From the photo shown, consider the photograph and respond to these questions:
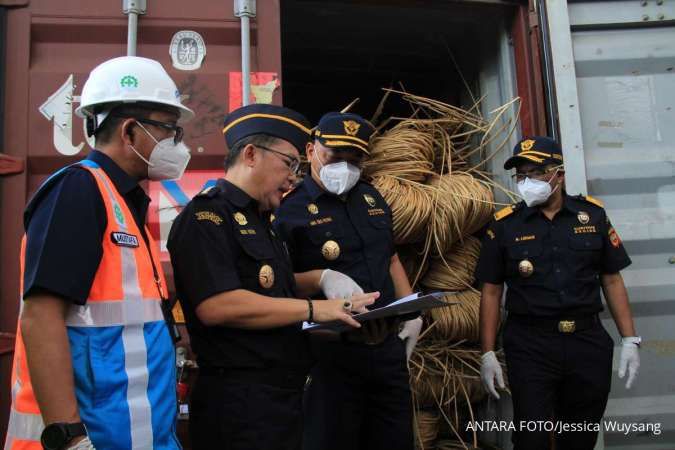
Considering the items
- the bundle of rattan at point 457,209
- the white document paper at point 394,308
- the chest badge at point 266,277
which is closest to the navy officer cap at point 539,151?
the bundle of rattan at point 457,209

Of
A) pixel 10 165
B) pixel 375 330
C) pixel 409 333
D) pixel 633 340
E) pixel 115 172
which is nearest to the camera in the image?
pixel 115 172

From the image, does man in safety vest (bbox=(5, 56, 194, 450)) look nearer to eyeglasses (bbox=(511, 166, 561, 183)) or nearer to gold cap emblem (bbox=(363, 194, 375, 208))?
gold cap emblem (bbox=(363, 194, 375, 208))

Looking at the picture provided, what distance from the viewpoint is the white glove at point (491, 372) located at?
2.79 m

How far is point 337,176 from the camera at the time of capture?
8.05 ft

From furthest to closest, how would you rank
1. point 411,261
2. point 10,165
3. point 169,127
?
point 411,261, point 10,165, point 169,127

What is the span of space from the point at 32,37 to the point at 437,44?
246 cm

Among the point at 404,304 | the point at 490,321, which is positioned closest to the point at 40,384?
the point at 404,304

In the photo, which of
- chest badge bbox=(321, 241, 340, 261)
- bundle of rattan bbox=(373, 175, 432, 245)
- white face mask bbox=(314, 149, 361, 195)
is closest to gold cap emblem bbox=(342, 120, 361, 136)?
white face mask bbox=(314, 149, 361, 195)

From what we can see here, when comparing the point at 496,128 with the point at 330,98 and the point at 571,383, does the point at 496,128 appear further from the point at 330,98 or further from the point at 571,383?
the point at 330,98

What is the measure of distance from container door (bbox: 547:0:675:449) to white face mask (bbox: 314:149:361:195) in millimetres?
1136

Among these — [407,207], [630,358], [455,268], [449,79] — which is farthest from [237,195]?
[449,79]

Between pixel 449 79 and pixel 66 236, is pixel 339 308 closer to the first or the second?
pixel 66 236

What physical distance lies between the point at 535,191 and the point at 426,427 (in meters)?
1.41

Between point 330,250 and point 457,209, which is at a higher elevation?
point 457,209
